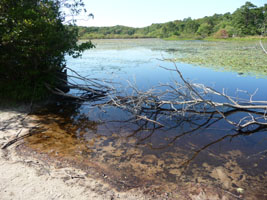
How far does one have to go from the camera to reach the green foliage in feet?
25.0

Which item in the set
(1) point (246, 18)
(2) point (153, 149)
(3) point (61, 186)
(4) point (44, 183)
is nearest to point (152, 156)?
(2) point (153, 149)

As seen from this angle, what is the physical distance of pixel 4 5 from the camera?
7875mm

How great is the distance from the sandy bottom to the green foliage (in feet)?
14.9

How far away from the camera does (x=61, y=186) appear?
3893 millimetres

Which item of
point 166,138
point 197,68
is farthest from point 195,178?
point 197,68

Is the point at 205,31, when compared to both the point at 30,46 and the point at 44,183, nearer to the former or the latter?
the point at 30,46

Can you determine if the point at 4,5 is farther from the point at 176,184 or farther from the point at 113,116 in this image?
the point at 176,184

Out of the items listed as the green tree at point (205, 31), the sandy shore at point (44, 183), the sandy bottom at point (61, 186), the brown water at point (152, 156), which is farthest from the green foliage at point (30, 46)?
the green tree at point (205, 31)

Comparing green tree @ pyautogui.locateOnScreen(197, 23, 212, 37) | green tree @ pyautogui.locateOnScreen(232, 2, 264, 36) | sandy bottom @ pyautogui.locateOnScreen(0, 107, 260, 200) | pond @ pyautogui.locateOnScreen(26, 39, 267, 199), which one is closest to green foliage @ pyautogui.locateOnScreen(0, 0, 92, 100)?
pond @ pyautogui.locateOnScreen(26, 39, 267, 199)

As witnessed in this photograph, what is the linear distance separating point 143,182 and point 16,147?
346 cm

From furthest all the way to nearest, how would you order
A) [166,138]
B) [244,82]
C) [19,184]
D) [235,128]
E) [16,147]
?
[244,82] → [235,128] → [166,138] → [16,147] → [19,184]

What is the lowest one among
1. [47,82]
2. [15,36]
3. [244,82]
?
[244,82]

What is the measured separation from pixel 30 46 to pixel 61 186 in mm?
5910

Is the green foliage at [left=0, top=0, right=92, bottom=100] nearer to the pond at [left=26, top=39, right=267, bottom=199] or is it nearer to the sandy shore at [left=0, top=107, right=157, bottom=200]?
the pond at [left=26, top=39, right=267, bottom=199]
